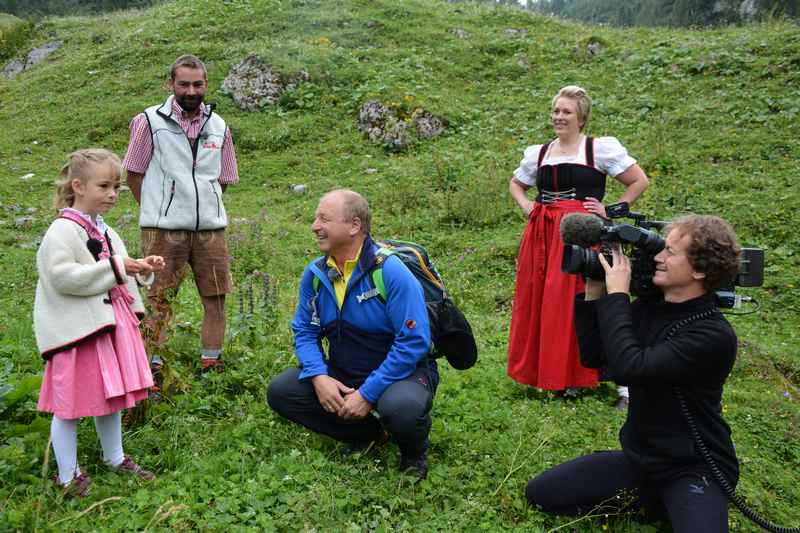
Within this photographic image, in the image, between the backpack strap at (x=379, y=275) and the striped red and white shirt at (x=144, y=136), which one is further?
the striped red and white shirt at (x=144, y=136)

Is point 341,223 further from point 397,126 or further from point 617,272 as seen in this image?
point 397,126

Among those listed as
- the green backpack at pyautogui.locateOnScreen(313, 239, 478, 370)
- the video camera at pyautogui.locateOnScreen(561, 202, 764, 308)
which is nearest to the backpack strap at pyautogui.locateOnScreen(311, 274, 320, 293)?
the green backpack at pyautogui.locateOnScreen(313, 239, 478, 370)

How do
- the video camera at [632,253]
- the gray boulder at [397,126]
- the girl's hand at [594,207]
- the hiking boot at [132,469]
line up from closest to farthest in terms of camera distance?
1. the video camera at [632,253]
2. the hiking boot at [132,469]
3. the girl's hand at [594,207]
4. the gray boulder at [397,126]

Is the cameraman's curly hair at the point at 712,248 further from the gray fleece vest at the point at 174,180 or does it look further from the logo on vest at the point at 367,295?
the gray fleece vest at the point at 174,180

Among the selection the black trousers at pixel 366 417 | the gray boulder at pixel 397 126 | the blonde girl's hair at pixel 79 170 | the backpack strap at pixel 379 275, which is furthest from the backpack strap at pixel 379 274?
the gray boulder at pixel 397 126

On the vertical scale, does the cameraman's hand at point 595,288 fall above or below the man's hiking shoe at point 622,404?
above

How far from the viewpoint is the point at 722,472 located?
273cm

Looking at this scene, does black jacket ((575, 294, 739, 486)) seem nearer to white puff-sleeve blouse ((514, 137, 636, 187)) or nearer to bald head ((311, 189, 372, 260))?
bald head ((311, 189, 372, 260))

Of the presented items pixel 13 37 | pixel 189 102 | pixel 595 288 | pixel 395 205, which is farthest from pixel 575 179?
pixel 13 37

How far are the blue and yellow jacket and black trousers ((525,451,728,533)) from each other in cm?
91

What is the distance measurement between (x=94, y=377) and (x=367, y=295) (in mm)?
1363

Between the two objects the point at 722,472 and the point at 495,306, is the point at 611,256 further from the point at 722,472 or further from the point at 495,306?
the point at 495,306

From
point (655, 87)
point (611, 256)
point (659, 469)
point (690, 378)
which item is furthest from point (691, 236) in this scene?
point (655, 87)

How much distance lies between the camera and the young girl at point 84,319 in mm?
2811
